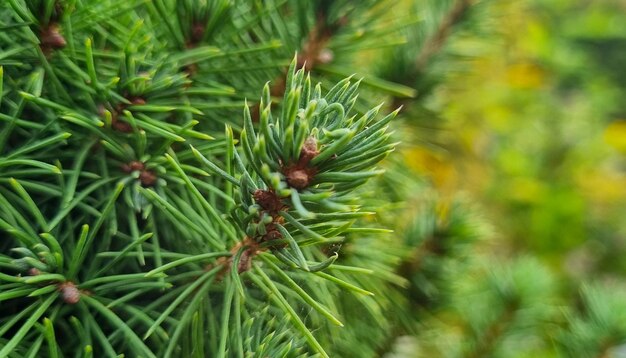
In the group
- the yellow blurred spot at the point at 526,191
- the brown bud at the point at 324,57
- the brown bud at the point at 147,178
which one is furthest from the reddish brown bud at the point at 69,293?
the yellow blurred spot at the point at 526,191

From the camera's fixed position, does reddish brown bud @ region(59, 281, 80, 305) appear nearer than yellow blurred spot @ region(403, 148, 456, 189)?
Yes

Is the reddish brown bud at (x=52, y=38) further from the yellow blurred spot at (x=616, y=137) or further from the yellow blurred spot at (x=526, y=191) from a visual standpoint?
the yellow blurred spot at (x=616, y=137)

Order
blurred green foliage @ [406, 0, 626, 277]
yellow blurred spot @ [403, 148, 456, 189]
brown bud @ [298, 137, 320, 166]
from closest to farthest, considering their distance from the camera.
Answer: brown bud @ [298, 137, 320, 166] < yellow blurred spot @ [403, 148, 456, 189] < blurred green foliage @ [406, 0, 626, 277]

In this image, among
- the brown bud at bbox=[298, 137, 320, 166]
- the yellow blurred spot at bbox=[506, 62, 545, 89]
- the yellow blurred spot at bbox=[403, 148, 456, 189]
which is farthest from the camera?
the yellow blurred spot at bbox=[506, 62, 545, 89]

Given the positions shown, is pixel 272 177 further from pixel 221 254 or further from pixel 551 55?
pixel 551 55

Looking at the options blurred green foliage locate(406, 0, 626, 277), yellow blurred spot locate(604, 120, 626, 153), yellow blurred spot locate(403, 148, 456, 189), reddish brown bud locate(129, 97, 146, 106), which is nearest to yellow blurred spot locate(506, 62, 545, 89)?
blurred green foliage locate(406, 0, 626, 277)

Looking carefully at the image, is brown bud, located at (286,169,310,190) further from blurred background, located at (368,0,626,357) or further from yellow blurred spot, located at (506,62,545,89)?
yellow blurred spot, located at (506,62,545,89)

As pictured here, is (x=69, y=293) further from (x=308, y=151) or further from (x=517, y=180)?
(x=517, y=180)

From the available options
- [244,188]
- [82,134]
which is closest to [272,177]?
[244,188]

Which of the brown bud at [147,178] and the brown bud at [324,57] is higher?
the brown bud at [147,178]
